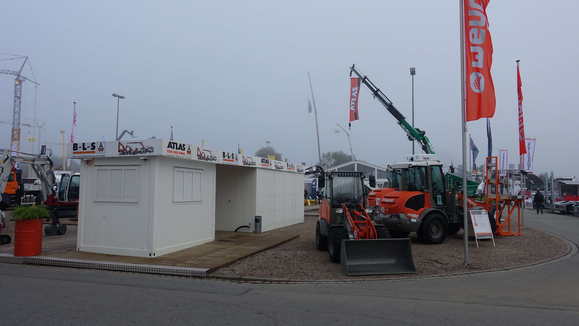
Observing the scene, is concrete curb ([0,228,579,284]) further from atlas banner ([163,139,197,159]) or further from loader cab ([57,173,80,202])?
loader cab ([57,173,80,202])

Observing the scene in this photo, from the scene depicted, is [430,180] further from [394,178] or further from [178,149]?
[178,149]

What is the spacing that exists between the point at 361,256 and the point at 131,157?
644 cm

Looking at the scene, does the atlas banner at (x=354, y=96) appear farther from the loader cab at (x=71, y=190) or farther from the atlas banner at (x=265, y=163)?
the loader cab at (x=71, y=190)

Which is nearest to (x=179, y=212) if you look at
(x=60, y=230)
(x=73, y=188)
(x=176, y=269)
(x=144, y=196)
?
(x=144, y=196)

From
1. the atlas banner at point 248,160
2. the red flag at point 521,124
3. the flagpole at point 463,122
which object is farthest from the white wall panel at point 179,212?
the red flag at point 521,124

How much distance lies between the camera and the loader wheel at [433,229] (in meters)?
12.3

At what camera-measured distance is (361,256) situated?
877 cm

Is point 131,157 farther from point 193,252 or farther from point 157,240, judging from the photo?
point 193,252

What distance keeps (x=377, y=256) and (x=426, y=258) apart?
2001 millimetres

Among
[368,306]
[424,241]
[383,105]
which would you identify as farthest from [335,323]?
[383,105]

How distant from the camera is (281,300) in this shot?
644 cm

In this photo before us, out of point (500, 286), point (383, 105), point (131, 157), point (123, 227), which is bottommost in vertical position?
point (500, 286)

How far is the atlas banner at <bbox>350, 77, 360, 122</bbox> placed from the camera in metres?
23.4

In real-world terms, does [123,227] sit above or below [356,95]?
below
